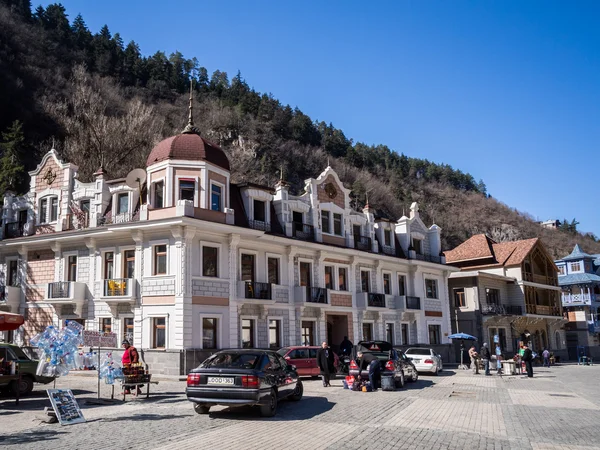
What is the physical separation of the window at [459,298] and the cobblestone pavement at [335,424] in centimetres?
2883

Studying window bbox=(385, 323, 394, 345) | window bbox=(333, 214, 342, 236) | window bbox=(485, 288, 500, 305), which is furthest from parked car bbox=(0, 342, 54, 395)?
window bbox=(485, 288, 500, 305)

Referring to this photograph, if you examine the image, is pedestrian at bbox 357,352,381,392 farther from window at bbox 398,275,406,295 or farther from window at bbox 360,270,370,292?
window at bbox 398,275,406,295

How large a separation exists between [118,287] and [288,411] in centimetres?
1519

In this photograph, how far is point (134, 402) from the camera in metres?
15.4

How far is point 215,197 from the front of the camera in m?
27.3

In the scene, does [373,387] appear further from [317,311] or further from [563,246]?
[563,246]

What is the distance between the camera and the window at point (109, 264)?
27.6m

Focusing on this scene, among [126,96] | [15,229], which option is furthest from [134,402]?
[126,96]

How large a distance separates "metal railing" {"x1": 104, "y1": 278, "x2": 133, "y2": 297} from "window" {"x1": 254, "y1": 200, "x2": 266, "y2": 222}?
25.3ft

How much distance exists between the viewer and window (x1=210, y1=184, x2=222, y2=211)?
26952 mm

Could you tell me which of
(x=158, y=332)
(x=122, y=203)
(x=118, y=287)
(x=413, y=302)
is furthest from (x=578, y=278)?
(x=118, y=287)

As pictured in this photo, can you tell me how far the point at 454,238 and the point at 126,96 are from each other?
2360 inches

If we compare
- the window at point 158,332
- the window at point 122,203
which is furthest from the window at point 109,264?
the window at point 158,332

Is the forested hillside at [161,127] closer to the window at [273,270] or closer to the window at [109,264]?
the window at [273,270]
